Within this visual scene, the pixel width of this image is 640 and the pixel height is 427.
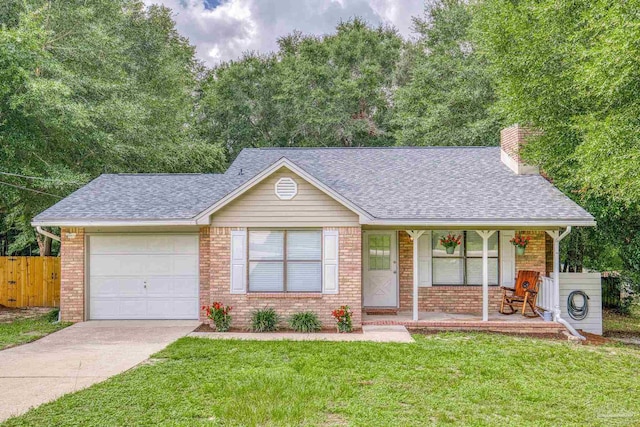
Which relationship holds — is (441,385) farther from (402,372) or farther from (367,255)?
(367,255)

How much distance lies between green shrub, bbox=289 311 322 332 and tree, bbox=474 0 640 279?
21.3 ft

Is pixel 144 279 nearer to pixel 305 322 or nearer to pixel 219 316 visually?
pixel 219 316

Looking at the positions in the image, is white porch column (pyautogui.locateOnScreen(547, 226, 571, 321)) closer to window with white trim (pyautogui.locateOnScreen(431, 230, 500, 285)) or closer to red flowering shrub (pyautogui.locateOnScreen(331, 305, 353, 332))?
window with white trim (pyautogui.locateOnScreen(431, 230, 500, 285))

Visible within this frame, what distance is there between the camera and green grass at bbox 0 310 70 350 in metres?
8.83

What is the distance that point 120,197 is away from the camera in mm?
11312

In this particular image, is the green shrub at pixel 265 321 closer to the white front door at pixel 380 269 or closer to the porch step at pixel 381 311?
the porch step at pixel 381 311

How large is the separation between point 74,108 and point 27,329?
6142mm

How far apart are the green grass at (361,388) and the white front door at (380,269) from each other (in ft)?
10.1

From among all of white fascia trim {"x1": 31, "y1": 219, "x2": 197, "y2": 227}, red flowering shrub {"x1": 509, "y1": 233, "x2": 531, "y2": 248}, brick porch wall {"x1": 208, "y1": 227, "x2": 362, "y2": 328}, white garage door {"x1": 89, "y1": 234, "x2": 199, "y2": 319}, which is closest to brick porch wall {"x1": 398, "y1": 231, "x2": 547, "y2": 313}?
red flowering shrub {"x1": 509, "y1": 233, "x2": 531, "y2": 248}

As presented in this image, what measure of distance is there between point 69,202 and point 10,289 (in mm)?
5076

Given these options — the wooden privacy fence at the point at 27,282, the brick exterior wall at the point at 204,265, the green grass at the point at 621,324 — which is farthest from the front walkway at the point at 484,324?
the wooden privacy fence at the point at 27,282

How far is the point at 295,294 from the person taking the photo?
9.73m

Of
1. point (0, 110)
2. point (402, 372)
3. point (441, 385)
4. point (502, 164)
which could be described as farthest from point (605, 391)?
point (0, 110)

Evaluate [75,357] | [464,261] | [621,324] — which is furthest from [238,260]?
[621,324]
